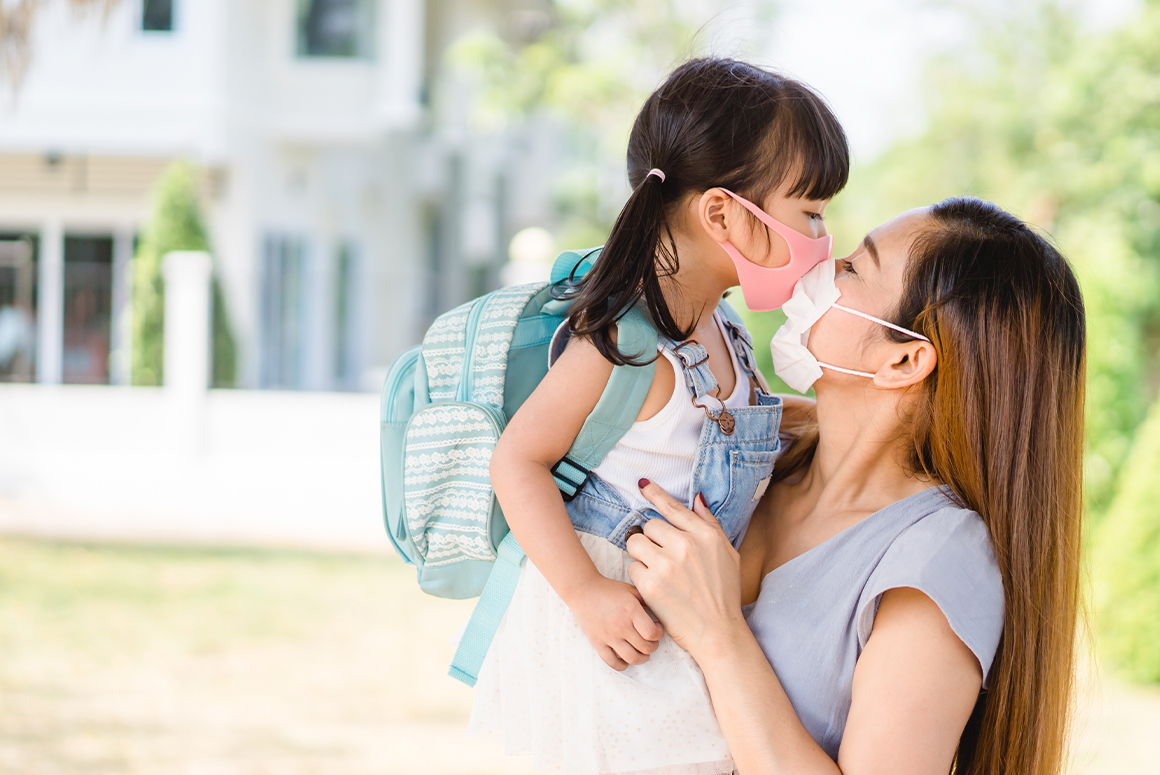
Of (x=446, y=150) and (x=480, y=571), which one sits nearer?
(x=480, y=571)

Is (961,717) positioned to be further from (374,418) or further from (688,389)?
(374,418)

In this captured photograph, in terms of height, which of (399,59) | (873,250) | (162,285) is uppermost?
(399,59)

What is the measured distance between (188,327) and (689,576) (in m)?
9.13

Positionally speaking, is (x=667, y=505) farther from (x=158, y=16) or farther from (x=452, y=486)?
(x=158, y=16)

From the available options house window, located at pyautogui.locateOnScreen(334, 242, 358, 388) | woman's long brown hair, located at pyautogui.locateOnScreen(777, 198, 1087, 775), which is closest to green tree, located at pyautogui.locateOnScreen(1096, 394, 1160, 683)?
woman's long brown hair, located at pyautogui.locateOnScreen(777, 198, 1087, 775)

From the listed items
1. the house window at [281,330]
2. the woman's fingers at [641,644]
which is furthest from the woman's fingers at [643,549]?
the house window at [281,330]

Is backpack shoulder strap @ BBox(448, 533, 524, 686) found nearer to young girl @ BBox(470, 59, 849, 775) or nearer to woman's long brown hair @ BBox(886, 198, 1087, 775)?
young girl @ BBox(470, 59, 849, 775)

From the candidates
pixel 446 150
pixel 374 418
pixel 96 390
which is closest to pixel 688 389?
pixel 374 418

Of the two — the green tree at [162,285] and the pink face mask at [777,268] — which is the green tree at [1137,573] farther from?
the green tree at [162,285]

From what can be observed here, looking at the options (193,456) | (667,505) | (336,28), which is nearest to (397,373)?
(667,505)

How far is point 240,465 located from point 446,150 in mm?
6085

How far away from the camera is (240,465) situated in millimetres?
9625

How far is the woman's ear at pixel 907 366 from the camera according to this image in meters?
1.54

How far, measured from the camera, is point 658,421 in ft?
5.08
